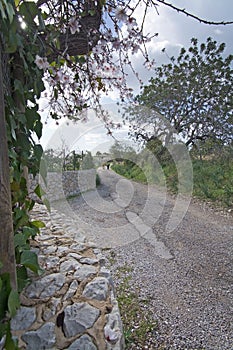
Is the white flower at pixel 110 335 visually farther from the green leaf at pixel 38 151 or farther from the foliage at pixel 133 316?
the green leaf at pixel 38 151

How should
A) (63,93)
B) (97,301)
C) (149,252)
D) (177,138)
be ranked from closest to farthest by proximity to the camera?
(97,301), (63,93), (149,252), (177,138)

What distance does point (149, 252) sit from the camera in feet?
8.39

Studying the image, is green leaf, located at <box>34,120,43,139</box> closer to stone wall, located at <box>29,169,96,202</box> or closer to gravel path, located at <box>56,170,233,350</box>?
gravel path, located at <box>56,170,233,350</box>

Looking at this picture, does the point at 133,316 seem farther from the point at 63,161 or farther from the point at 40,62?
the point at 63,161

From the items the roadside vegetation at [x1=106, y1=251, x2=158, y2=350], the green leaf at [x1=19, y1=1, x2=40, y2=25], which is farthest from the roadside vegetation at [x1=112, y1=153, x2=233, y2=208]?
the green leaf at [x1=19, y1=1, x2=40, y2=25]

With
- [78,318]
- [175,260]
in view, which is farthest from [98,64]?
[175,260]

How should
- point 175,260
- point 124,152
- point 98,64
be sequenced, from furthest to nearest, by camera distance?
point 124,152 < point 175,260 < point 98,64

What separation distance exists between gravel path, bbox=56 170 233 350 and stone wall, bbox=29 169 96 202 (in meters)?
0.49

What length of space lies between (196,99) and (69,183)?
165 inches

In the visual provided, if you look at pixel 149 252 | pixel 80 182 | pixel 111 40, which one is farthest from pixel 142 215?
pixel 111 40

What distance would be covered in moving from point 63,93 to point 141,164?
5.80 meters

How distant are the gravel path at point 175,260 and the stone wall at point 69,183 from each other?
1.60 feet

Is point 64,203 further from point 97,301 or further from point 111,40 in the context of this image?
point 111,40

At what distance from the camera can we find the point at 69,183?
546 centimetres
